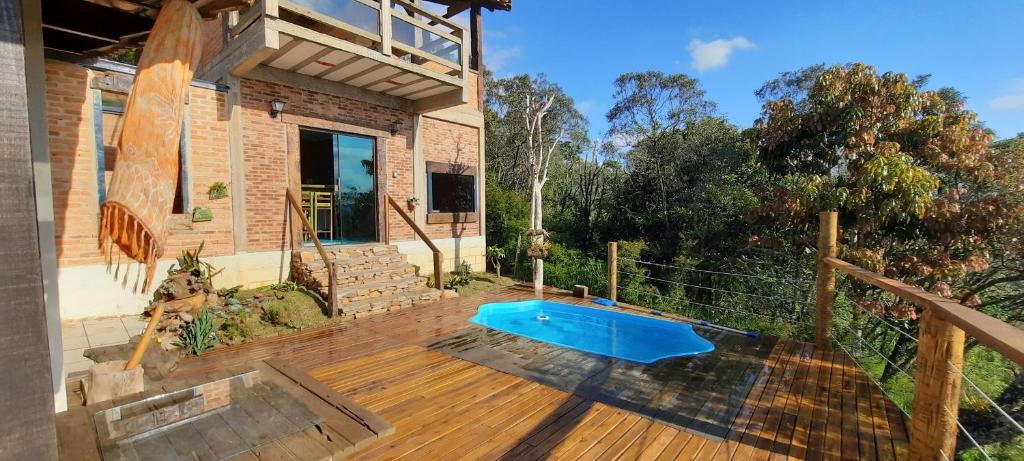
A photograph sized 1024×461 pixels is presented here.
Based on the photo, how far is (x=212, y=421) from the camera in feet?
8.86

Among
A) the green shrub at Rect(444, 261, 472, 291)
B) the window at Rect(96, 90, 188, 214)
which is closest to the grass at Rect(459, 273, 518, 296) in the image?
the green shrub at Rect(444, 261, 472, 291)

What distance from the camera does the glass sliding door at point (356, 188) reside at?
7.88 meters

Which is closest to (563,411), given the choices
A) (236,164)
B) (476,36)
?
(236,164)

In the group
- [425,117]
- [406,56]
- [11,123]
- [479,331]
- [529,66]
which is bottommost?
[479,331]

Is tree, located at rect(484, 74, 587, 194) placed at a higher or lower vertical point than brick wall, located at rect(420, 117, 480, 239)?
higher

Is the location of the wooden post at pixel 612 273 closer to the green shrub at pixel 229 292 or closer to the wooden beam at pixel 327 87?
the wooden beam at pixel 327 87

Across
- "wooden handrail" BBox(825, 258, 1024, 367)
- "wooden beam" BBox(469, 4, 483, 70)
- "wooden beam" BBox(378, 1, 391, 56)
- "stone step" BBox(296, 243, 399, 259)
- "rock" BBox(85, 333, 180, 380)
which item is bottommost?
"rock" BBox(85, 333, 180, 380)

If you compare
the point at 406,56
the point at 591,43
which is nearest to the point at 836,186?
the point at 406,56

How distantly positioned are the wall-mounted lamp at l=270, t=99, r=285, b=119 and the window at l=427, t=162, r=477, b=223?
2.95 metres

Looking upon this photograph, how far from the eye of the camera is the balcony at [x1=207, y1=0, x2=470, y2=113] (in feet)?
18.6

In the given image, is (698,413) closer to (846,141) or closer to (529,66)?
(846,141)

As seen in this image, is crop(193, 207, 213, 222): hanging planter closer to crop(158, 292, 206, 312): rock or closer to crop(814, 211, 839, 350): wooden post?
crop(158, 292, 206, 312): rock

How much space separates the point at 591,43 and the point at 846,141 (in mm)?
10628

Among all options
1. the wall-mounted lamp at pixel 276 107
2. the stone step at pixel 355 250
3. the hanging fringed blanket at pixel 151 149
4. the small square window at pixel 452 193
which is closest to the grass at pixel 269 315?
the stone step at pixel 355 250
